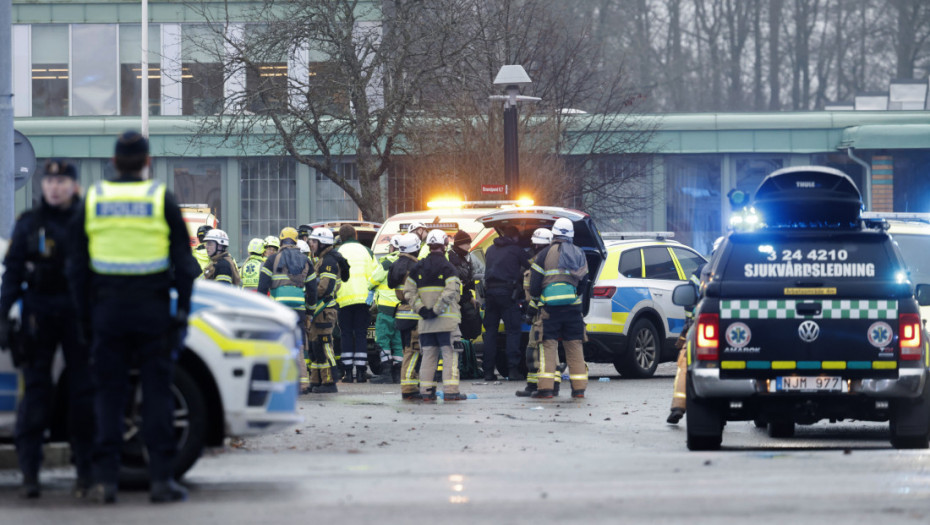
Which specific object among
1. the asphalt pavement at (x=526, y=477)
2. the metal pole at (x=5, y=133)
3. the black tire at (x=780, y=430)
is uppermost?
the metal pole at (x=5, y=133)

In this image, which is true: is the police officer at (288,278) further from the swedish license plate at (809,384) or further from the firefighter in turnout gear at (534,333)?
the swedish license plate at (809,384)

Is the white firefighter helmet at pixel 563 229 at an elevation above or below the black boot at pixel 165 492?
above

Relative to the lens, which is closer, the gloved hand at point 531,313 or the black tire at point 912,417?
the black tire at point 912,417

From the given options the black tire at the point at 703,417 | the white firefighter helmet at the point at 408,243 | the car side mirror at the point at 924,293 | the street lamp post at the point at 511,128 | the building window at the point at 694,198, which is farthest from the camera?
the building window at the point at 694,198

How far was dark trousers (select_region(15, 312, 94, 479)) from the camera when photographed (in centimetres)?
818

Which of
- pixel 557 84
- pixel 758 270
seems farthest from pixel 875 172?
pixel 758 270

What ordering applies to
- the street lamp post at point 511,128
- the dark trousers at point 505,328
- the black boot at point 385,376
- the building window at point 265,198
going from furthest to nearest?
1. the building window at point 265,198
2. the street lamp post at point 511,128
3. the black boot at point 385,376
4. the dark trousers at point 505,328

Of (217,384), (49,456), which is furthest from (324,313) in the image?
(217,384)

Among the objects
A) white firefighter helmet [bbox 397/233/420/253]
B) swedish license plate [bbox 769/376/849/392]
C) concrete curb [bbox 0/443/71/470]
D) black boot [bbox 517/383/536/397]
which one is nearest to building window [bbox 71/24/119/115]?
white firefighter helmet [bbox 397/233/420/253]

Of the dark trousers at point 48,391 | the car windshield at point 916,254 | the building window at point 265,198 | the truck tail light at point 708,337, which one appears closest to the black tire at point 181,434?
the dark trousers at point 48,391

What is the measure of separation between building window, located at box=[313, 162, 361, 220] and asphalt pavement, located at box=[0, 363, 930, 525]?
77.7 ft

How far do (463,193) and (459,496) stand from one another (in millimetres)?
21063

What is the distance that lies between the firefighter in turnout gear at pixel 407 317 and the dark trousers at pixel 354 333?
5.17 ft

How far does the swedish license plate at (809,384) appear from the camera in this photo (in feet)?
35.5
